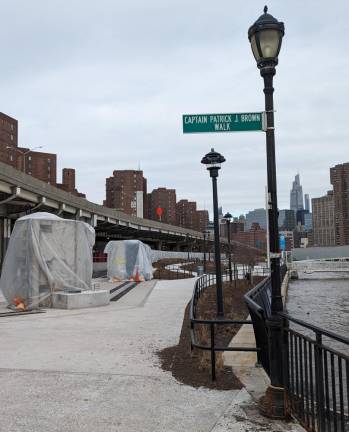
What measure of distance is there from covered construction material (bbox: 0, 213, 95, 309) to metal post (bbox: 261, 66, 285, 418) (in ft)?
41.0

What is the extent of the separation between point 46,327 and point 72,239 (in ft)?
21.6

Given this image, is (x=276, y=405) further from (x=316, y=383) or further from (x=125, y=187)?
(x=125, y=187)

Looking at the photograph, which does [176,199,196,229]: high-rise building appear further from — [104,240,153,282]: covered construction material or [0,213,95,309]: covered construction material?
[0,213,95,309]: covered construction material

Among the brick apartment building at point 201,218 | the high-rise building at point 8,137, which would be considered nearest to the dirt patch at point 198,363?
the high-rise building at point 8,137

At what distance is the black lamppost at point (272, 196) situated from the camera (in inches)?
210

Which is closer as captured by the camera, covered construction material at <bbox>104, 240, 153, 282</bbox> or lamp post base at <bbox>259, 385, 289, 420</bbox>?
lamp post base at <bbox>259, 385, 289, 420</bbox>

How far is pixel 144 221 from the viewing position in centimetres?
8000

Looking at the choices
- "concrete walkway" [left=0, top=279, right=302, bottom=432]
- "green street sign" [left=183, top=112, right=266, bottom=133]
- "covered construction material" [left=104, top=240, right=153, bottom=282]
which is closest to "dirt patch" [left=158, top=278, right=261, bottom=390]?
"concrete walkway" [left=0, top=279, right=302, bottom=432]

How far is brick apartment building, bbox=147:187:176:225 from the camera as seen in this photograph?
184m

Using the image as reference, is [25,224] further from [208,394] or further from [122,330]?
[208,394]

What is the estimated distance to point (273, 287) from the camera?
5.74 metres

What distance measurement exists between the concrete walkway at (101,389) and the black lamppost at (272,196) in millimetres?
349

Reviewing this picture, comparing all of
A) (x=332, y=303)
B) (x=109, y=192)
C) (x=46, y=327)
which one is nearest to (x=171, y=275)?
(x=332, y=303)

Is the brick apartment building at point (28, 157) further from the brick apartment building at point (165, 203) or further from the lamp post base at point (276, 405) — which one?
the lamp post base at point (276, 405)
